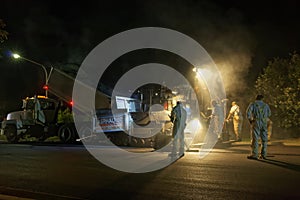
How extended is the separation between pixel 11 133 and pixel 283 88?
11614 millimetres

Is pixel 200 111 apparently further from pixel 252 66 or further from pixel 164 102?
pixel 252 66

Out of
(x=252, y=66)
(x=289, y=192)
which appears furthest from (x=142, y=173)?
(x=252, y=66)

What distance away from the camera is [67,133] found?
15.2m

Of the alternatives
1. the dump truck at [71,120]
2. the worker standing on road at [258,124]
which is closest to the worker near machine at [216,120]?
the dump truck at [71,120]

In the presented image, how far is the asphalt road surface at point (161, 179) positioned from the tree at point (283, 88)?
5395 millimetres

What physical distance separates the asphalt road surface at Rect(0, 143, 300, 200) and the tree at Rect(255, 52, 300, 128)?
5395mm

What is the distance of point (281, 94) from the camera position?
14.7 m

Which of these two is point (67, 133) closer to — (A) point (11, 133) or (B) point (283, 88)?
(A) point (11, 133)

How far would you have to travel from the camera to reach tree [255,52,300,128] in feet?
46.7

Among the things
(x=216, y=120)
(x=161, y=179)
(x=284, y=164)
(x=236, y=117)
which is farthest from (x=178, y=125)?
(x=236, y=117)

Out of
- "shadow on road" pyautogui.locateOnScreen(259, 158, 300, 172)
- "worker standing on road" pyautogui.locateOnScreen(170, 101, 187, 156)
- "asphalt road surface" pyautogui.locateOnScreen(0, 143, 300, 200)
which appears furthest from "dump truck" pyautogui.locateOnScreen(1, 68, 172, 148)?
"shadow on road" pyautogui.locateOnScreen(259, 158, 300, 172)

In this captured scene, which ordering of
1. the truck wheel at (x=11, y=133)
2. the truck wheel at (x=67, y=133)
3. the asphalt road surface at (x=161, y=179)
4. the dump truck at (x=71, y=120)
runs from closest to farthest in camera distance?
the asphalt road surface at (x=161, y=179) → the dump truck at (x=71, y=120) → the truck wheel at (x=67, y=133) → the truck wheel at (x=11, y=133)

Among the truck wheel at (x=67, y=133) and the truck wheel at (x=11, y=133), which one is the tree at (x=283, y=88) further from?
the truck wheel at (x=11, y=133)

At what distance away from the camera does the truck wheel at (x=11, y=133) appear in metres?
16.0
